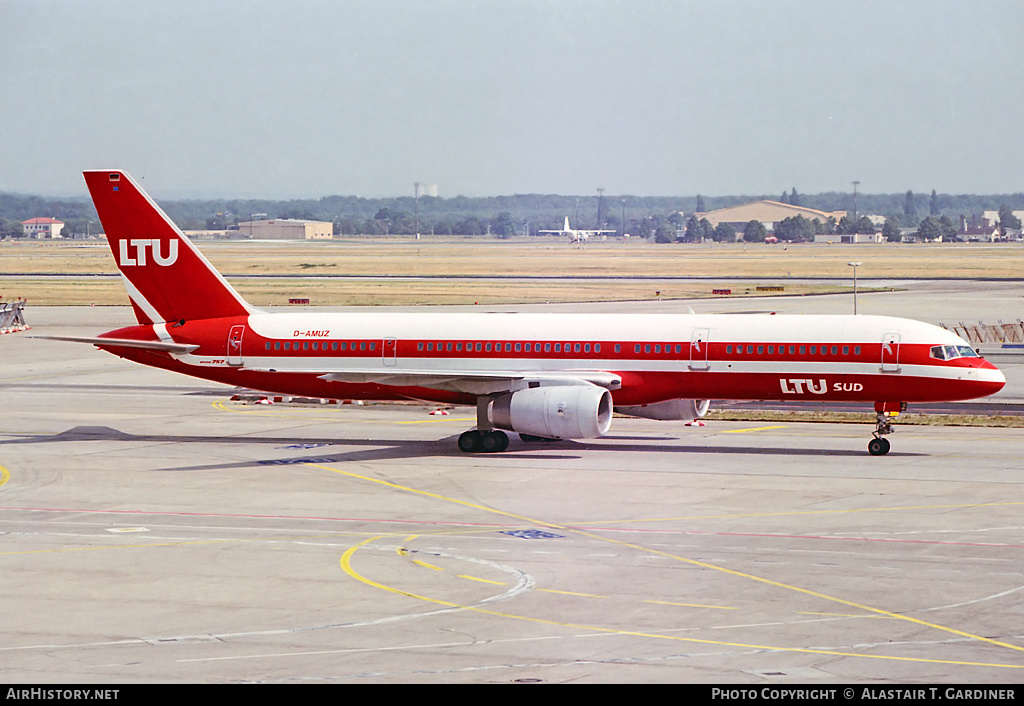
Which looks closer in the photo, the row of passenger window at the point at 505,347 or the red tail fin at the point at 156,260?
the row of passenger window at the point at 505,347

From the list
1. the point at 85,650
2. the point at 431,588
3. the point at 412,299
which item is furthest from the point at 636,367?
the point at 412,299

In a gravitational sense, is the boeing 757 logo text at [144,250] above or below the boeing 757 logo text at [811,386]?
above

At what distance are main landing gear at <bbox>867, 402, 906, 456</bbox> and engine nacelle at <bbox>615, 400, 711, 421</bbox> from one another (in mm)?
5819

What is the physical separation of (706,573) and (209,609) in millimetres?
9735

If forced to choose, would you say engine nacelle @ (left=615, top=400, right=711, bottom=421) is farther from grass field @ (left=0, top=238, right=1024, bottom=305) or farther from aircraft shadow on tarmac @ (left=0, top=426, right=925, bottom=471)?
grass field @ (left=0, top=238, right=1024, bottom=305)

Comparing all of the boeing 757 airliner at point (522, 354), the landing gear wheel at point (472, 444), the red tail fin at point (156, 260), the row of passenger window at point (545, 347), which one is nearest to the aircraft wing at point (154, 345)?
the boeing 757 airliner at point (522, 354)

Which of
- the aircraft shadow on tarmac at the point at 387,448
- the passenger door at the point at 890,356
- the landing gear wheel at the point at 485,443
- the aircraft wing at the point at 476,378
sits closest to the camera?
the passenger door at the point at 890,356

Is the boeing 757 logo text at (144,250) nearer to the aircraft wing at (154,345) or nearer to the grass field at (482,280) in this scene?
the aircraft wing at (154,345)

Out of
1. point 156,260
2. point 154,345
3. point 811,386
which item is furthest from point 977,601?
point 156,260

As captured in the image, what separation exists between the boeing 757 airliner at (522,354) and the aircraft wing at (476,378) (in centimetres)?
5

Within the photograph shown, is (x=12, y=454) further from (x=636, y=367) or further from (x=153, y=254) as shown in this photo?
(x=636, y=367)

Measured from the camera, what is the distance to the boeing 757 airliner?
41344 millimetres

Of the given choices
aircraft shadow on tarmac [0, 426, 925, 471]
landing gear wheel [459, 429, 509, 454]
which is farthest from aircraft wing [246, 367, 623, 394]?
aircraft shadow on tarmac [0, 426, 925, 471]

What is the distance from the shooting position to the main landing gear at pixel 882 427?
41.5 metres
